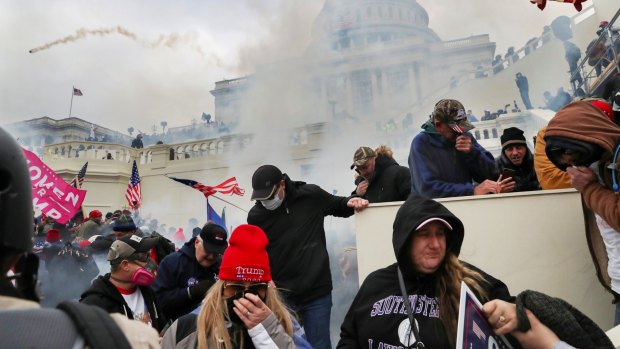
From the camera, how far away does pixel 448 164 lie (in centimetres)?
352

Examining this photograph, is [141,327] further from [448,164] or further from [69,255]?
[69,255]

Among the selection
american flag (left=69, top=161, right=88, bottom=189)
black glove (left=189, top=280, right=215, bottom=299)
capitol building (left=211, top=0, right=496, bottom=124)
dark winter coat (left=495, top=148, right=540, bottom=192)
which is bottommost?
black glove (left=189, top=280, right=215, bottom=299)

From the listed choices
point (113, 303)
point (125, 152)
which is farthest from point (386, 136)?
point (113, 303)

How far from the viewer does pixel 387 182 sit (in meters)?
4.12

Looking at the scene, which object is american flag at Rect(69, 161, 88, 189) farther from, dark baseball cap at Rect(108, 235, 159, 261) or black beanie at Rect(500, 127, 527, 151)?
black beanie at Rect(500, 127, 527, 151)

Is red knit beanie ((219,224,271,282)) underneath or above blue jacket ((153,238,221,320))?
above

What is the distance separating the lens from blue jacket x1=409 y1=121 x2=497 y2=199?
3.39 metres

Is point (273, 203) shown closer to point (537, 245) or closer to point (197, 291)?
point (197, 291)

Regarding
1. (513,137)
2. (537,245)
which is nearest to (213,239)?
(537,245)

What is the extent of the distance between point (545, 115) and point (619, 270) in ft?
36.9

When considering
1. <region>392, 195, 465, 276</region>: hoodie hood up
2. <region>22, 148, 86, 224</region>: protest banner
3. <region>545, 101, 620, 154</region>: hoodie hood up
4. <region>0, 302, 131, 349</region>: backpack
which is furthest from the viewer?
<region>22, 148, 86, 224</region>: protest banner

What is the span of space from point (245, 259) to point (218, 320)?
1.03 ft

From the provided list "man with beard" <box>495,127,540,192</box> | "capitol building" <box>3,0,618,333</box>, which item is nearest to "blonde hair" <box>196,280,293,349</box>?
"capitol building" <box>3,0,618,333</box>

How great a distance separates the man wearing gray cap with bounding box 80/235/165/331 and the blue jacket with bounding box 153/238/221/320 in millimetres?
228
